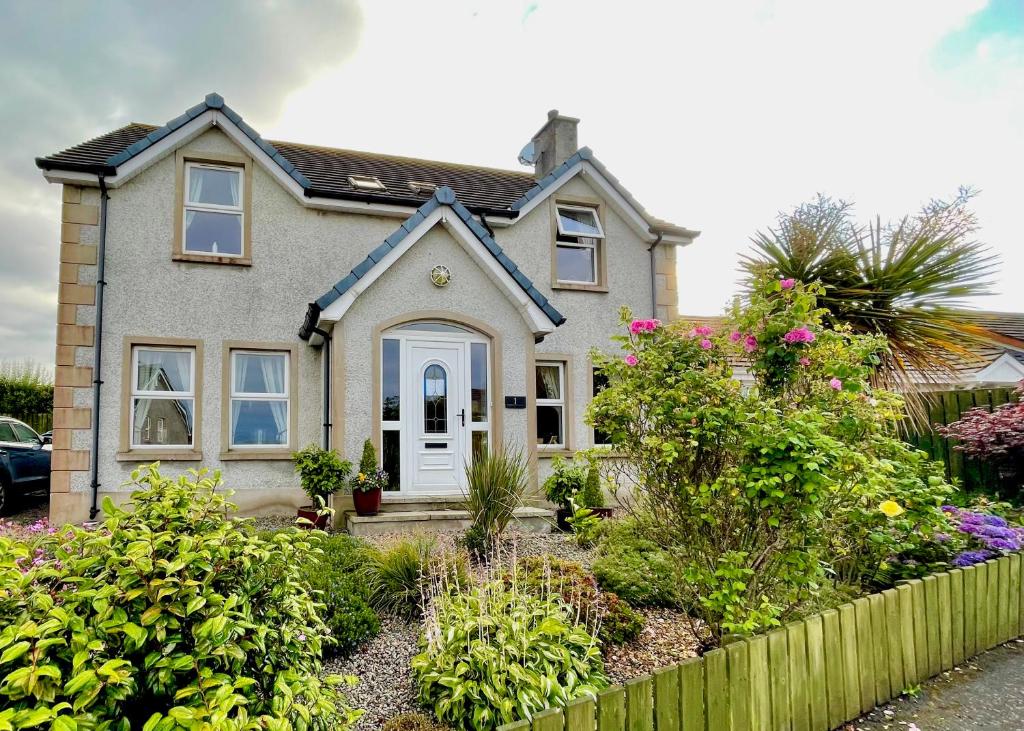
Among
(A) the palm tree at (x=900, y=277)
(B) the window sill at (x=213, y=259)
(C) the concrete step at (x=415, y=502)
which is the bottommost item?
(C) the concrete step at (x=415, y=502)

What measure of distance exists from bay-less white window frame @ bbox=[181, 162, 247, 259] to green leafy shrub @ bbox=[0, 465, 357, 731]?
9.00 m

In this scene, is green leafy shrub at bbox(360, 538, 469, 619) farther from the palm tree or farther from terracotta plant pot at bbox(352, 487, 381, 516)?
the palm tree

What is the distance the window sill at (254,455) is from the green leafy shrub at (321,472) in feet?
5.62

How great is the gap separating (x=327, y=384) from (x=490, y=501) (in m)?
4.34

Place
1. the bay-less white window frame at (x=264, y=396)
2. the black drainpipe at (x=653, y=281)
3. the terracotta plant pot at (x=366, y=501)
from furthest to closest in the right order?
the black drainpipe at (x=653, y=281), the bay-less white window frame at (x=264, y=396), the terracotta plant pot at (x=366, y=501)

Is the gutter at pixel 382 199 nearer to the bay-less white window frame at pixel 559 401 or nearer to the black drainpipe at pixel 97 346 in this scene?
the bay-less white window frame at pixel 559 401

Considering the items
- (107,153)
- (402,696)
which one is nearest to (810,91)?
(402,696)

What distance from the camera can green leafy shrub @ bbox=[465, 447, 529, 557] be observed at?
22.9 feet

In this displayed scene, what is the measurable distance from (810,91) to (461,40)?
5.29m

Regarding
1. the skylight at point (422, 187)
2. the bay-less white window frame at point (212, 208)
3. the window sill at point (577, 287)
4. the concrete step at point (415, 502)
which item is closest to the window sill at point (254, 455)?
the concrete step at point (415, 502)

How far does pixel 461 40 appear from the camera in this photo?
9.12 m

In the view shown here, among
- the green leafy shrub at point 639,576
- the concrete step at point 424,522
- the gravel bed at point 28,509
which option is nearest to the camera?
the green leafy shrub at point 639,576

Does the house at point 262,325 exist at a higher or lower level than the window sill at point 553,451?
higher

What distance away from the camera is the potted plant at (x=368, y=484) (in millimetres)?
8820
